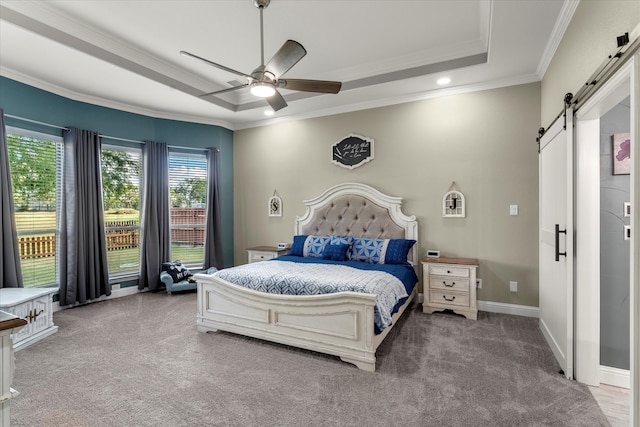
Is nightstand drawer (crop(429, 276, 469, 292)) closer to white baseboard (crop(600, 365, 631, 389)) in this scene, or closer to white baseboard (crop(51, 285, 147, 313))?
white baseboard (crop(600, 365, 631, 389))

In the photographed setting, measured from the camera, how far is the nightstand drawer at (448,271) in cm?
348

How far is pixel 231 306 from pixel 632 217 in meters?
2.89

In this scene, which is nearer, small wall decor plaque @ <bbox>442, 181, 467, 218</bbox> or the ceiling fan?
the ceiling fan

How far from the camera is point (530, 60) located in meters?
3.18

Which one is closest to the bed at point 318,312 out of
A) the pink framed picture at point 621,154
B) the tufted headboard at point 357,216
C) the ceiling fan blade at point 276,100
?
the tufted headboard at point 357,216

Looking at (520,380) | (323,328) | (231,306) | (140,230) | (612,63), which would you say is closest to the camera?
(612,63)

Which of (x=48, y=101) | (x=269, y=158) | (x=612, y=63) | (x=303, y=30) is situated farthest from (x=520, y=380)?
(x=48, y=101)

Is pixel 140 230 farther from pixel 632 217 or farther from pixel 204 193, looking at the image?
pixel 632 217

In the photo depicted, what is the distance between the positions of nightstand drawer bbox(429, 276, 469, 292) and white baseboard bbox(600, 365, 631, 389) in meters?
1.34

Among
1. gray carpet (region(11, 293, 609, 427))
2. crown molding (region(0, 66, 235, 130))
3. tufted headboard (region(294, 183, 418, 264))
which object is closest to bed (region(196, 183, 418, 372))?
tufted headboard (region(294, 183, 418, 264))

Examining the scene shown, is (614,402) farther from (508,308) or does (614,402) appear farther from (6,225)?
(6,225)

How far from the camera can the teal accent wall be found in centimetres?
351

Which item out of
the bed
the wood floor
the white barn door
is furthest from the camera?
the bed

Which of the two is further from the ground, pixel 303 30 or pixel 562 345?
pixel 303 30
